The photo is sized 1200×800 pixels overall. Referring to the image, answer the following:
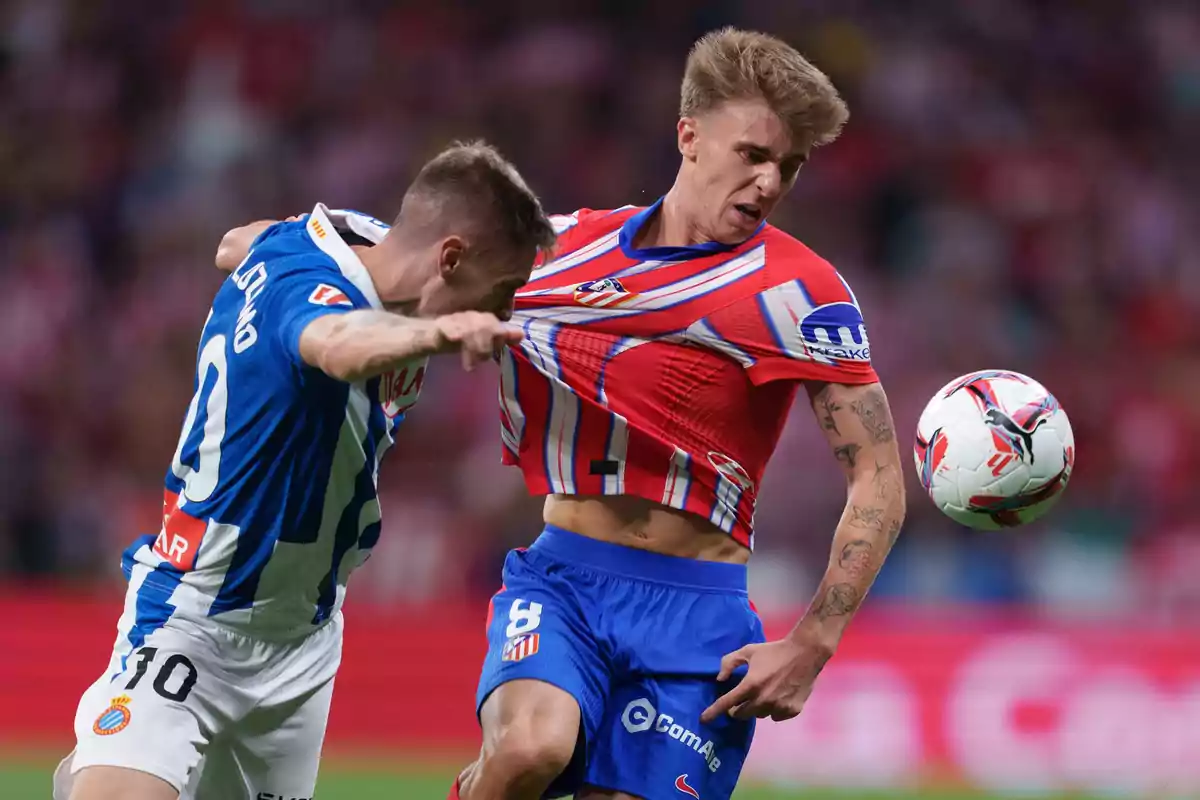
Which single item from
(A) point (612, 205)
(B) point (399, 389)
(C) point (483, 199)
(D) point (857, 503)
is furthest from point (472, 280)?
(A) point (612, 205)

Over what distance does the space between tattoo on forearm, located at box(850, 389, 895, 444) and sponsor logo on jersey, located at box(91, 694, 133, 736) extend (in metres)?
2.06

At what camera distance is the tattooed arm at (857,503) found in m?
4.90

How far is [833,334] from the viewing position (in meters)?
4.94

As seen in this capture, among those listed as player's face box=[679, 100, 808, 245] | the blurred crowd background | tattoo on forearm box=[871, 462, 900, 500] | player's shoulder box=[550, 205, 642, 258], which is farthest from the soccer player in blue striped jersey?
the blurred crowd background

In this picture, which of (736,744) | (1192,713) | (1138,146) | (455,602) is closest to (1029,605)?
(1192,713)

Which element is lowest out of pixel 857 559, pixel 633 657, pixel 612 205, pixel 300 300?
pixel 633 657

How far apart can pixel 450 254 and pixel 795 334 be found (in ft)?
3.74

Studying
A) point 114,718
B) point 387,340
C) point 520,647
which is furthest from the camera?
point 520,647

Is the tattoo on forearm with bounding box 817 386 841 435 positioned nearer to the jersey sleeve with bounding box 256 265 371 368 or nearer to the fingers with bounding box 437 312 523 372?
the jersey sleeve with bounding box 256 265 371 368

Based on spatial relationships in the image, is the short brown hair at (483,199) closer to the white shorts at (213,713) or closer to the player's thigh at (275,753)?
the white shorts at (213,713)

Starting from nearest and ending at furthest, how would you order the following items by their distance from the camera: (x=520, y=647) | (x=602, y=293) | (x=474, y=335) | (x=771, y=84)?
(x=474, y=335), (x=520, y=647), (x=771, y=84), (x=602, y=293)

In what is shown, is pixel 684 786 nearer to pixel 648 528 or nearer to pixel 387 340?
pixel 648 528

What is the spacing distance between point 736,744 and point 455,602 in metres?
6.50

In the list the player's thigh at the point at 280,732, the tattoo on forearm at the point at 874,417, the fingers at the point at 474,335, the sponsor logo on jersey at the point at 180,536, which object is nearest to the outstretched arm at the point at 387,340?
the fingers at the point at 474,335
